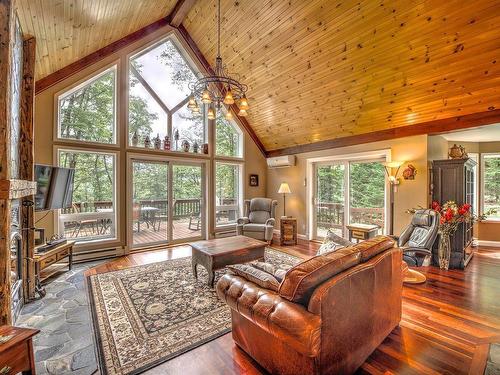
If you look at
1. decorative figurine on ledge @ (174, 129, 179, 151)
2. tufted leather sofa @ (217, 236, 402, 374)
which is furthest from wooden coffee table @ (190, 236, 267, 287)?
decorative figurine on ledge @ (174, 129, 179, 151)

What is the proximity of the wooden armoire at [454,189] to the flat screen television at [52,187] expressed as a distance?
19.9 ft

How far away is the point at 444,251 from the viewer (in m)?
3.91

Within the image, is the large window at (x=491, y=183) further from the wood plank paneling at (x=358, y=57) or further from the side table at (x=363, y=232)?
the side table at (x=363, y=232)

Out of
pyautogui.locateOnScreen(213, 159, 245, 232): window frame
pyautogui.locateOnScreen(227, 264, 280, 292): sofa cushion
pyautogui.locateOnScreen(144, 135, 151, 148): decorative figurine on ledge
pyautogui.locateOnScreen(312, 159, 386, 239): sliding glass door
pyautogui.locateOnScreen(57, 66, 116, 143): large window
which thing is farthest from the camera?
pyautogui.locateOnScreen(213, 159, 245, 232): window frame

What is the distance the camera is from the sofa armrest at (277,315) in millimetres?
1312

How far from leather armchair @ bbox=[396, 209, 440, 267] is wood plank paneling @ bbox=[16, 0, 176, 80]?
538 cm

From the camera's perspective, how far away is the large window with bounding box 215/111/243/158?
20.6 feet

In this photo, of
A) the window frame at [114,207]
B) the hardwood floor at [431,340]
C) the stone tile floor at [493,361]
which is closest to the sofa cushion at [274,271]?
the hardwood floor at [431,340]

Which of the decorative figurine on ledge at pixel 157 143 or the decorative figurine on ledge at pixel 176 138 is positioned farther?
the decorative figurine on ledge at pixel 176 138

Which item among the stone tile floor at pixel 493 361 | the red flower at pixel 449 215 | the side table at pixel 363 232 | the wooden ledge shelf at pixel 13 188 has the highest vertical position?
the wooden ledge shelf at pixel 13 188

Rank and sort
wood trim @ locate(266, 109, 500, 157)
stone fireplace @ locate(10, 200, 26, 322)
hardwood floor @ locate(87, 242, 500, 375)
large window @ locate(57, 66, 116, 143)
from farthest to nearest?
large window @ locate(57, 66, 116, 143) < wood trim @ locate(266, 109, 500, 157) < stone fireplace @ locate(10, 200, 26, 322) < hardwood floor @ locate(87, 242, 500, 375)

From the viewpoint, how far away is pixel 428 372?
174cm

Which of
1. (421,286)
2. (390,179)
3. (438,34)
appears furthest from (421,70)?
(421,286)

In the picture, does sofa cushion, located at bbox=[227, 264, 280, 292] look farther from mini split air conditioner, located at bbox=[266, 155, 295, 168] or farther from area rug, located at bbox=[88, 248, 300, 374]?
mini split air conditioner, located at bbox=[266, 155, 295, 168]
